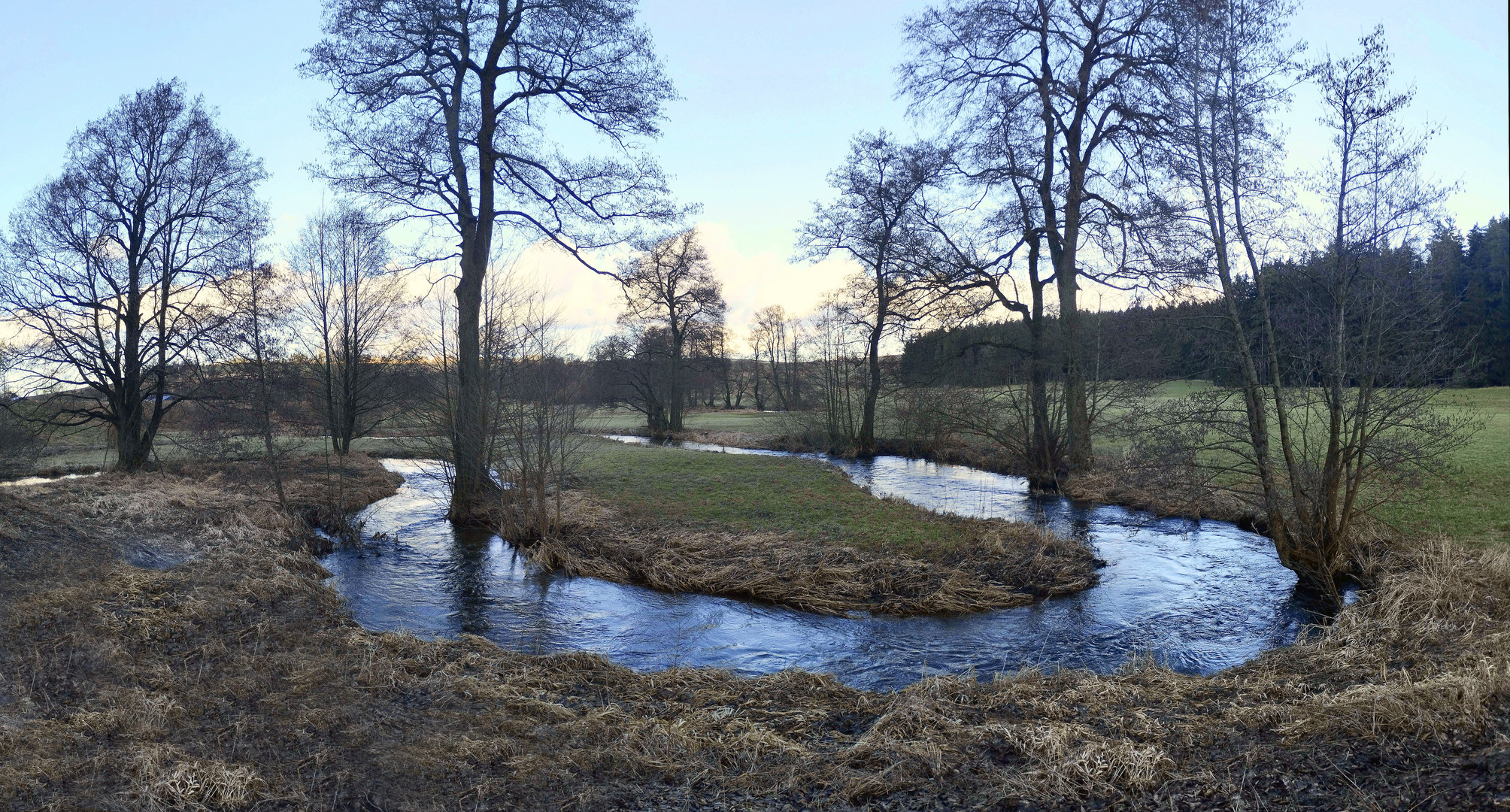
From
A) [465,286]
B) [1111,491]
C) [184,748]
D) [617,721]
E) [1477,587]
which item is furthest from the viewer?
[1111,491]

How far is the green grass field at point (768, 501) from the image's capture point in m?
11.8

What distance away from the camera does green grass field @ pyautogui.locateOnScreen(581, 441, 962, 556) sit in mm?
11828

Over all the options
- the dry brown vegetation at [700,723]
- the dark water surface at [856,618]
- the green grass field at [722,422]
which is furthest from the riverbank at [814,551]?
the green grass field at [722,422]

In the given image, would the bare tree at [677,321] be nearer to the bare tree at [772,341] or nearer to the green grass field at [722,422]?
the green grass field at [722,422]

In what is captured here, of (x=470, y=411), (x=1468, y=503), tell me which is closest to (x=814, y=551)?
(x=470, y=411)

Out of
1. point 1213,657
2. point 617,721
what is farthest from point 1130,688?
point 617,721

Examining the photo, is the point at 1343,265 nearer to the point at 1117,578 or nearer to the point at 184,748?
the point at 1117,578

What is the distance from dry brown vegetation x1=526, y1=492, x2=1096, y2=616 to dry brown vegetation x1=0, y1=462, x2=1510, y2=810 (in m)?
2.73

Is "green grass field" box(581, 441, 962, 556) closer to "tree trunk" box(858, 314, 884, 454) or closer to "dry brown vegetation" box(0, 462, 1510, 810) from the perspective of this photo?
"dry brown vegetation" box(0, 462, 1510, 810)

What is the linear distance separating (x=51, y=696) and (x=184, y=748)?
191cm

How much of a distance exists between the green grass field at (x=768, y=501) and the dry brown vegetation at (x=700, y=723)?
16.6ft

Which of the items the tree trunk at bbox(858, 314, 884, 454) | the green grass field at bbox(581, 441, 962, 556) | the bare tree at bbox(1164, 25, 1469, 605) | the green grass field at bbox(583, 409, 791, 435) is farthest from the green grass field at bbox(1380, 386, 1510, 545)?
the green grass field at bbox(583, 409, 791, 435)

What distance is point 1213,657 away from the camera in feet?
24.7

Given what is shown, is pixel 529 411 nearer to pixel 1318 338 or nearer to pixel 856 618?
pixel 856 618
